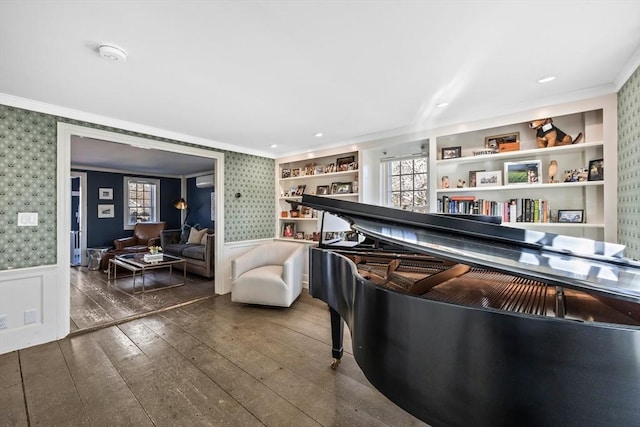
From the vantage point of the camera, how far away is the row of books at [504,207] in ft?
9.07

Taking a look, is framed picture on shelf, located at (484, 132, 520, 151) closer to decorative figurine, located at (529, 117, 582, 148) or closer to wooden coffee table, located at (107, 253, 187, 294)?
decorative figurine, located at (529, 117, 582, 148)

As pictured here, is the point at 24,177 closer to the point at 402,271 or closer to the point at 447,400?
the point at 402,271

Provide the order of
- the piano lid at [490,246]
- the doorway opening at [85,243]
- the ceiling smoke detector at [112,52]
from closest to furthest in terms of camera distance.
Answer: the piano lid at [490,246]
the ceiling smoke detector at [112,52]
the doorway opening at [85,243]

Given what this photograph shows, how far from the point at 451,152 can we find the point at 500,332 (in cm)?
280

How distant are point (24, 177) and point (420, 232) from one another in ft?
11.5

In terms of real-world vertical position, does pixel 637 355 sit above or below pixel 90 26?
below

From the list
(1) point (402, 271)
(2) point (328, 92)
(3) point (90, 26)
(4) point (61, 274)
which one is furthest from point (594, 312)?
(4) point (61, 274)

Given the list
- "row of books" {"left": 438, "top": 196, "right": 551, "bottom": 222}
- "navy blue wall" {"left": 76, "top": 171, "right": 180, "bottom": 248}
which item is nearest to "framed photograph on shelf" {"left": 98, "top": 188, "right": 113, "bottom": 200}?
"navy blue wall" {"left": 76, "top": 171, "right": 180, "bottom": 248}

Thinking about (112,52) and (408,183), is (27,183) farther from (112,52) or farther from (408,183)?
(408,183)

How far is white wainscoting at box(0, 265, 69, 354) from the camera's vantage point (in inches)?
99.4

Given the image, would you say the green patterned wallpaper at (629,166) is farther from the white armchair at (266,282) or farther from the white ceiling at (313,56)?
the white armchair at (266,282)

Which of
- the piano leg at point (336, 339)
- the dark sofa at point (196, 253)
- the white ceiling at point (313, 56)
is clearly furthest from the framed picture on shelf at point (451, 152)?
the dark sofa at point (196, 253)

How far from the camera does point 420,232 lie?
1.45 metres

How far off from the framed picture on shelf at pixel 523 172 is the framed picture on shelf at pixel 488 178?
0.24 ft
